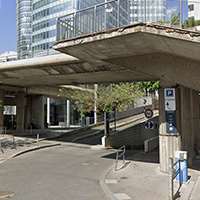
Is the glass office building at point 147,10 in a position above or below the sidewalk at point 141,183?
above

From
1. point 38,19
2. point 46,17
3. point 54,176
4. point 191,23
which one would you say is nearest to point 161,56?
point 191,23

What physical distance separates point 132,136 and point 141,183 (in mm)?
18101

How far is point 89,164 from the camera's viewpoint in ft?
64.8

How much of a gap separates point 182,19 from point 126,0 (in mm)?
2435

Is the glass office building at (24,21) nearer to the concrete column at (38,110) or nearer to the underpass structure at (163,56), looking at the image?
the concrete column at (38,110)

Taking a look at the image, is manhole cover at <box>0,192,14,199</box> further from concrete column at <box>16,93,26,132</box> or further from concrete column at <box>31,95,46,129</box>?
concrete column at <box>31,95,46,129</box>

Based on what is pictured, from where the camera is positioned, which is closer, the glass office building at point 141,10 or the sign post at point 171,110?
the glass office building at point 141,10

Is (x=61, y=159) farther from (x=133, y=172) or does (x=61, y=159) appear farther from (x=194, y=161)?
(x=194, y=161)

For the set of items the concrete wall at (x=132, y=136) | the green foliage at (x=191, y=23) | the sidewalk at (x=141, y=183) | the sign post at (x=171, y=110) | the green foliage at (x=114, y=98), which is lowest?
the sidewalk at (x=141, y=183)

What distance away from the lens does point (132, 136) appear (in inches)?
1264

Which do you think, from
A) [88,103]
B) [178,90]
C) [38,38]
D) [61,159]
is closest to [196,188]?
[178,90]

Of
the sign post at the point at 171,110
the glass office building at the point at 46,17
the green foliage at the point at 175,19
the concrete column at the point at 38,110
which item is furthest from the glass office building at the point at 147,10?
the glass office building at the point at 46,17

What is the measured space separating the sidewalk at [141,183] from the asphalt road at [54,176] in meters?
0.61

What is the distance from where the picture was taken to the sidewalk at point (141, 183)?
11.9m
